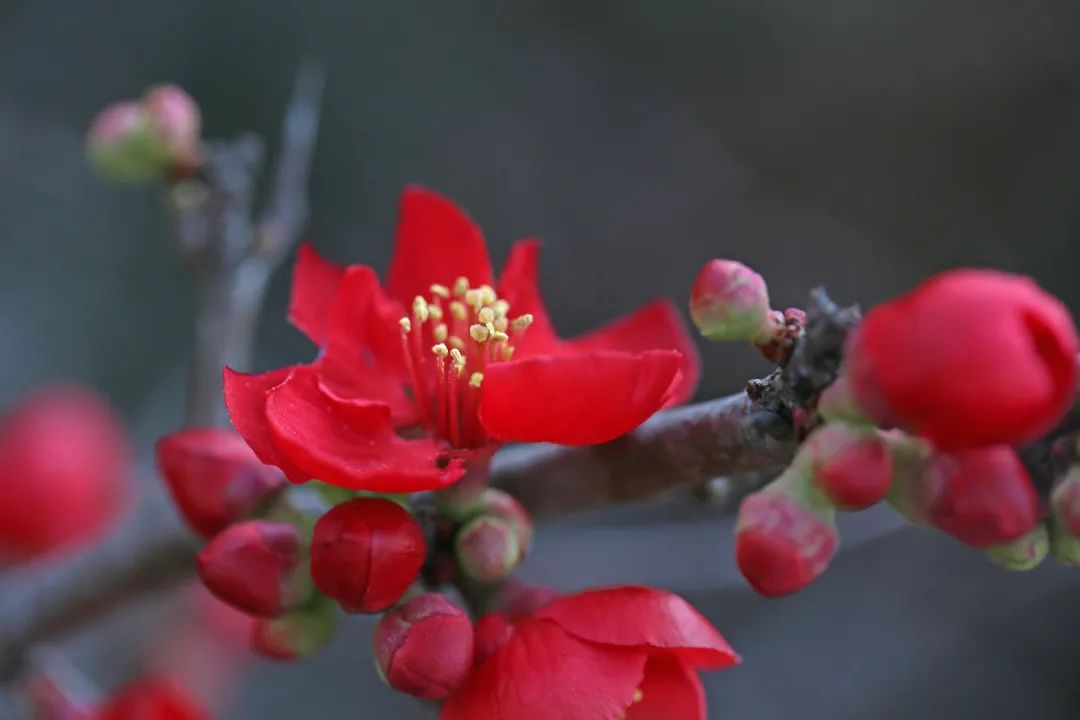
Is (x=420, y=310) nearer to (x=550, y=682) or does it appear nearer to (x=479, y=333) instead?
(x=479, y=333)

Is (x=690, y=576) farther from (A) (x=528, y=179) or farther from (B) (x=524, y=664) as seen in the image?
(A) (x=528, y=179)

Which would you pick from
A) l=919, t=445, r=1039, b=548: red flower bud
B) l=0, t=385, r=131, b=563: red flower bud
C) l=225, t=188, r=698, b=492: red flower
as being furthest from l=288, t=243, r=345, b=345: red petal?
l=0, t=385, r=131, b=563: red flower bud

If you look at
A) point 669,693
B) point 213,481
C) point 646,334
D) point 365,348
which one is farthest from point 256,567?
point 646,334

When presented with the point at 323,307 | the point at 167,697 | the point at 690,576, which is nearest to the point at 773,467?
the point at 323,307

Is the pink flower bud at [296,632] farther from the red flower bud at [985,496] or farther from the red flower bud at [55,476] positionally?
the red flower bud at [55,476]

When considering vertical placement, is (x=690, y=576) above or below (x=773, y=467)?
below

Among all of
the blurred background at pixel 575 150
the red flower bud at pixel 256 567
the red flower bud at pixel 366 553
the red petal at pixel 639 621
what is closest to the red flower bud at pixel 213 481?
the red flower bud at pixel 256 567
